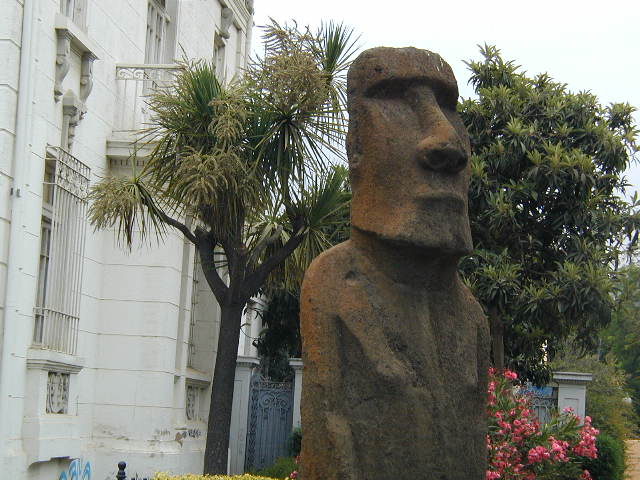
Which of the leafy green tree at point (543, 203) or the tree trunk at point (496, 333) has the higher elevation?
the leafy green tree at point (543, 203)

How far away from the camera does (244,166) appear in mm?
10602

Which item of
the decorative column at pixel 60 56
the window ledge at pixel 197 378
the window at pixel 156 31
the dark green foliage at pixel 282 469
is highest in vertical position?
A: the window at pixel 156 31

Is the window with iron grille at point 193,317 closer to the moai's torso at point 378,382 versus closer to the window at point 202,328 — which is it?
the window at point 202,328

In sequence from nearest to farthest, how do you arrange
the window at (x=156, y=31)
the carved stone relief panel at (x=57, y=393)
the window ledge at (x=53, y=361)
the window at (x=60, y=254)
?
the window ledge at (x=53, y=361) < the window at (x=60, y=254) < the carved stone relief panel at (x=57, y=393) < the window at (x=156, y=31)

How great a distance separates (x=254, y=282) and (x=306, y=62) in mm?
2439

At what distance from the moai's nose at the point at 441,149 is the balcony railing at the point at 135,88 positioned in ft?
29.2

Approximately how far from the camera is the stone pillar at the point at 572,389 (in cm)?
1505

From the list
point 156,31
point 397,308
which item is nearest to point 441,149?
point 397,308

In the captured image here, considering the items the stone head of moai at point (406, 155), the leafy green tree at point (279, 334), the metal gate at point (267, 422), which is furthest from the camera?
the leafy green tree at point (279, 334)

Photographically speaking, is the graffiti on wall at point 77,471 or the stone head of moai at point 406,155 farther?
the graffiti on wall at point 77,471

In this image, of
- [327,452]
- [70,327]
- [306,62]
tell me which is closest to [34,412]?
[70,327]

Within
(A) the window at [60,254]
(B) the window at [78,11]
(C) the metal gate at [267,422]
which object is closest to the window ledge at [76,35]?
(B) the window at [78,11]

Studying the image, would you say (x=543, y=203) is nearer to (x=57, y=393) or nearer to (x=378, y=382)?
(x=57, y=393)

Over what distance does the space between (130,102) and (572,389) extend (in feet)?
25.4
